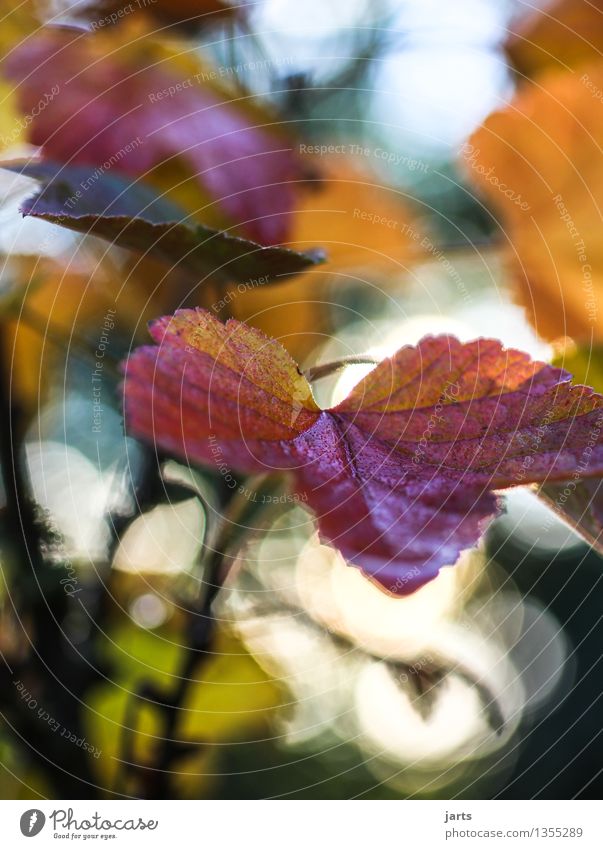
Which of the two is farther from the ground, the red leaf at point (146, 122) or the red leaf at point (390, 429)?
the red leaf at point (146, 122)

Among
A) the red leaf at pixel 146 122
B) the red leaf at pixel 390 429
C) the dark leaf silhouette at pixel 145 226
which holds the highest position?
the red leaf at pixel 146 122

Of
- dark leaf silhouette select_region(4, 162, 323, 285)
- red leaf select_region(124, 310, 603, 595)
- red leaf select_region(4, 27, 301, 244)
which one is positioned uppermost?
red leaf select_region(4, 27, 301, 244)

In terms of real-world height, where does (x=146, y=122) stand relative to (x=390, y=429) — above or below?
above

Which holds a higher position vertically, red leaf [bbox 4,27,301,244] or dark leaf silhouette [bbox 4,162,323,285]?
red leaf [bbox 4,27,301,244]

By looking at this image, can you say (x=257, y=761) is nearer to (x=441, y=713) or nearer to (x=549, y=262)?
(x=441, y=713)

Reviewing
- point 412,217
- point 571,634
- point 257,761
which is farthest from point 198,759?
point 571,634
